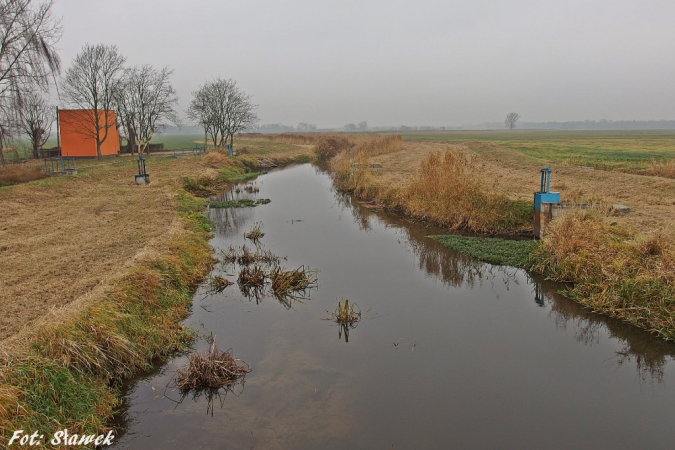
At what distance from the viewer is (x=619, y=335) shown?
751 cm

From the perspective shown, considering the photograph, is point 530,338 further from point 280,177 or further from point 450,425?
point 280,177

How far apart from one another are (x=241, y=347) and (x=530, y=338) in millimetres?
4650

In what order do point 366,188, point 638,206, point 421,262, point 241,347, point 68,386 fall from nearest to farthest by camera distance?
point 68,386, point 241,347, point 421,262, point 638,206, point 366,188

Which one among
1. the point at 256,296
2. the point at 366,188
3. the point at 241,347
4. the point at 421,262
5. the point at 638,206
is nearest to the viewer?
the point at 241,347

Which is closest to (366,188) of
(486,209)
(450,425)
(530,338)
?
(486,209)

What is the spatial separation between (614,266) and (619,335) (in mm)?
1545

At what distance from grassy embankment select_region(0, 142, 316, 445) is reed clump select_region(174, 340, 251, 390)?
0.69 m

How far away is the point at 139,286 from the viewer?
25.2 ft

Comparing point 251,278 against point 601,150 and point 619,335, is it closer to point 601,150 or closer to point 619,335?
point 619,335

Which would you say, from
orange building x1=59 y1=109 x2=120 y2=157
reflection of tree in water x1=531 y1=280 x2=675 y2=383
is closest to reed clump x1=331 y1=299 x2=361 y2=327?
reflection of tree in water x1=531 y1=280 x2=675 y2=383

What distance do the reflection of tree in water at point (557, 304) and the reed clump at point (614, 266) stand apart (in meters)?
0.23

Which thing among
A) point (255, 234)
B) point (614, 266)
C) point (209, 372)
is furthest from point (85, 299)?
point (614, 266)

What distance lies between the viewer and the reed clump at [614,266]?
24.9 feet

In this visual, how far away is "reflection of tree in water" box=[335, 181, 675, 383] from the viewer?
6865mm
